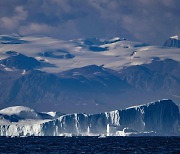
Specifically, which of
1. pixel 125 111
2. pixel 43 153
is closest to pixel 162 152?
pixel 43 153

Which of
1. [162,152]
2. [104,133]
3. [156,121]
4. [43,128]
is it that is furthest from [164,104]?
[162,152]

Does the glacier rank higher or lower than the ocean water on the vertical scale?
higher

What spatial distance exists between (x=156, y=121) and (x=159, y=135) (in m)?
3.80

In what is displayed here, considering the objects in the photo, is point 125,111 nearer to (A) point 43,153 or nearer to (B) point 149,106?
(B) point 149,106

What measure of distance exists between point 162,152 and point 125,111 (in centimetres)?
7422

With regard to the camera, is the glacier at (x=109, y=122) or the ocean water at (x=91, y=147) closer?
the ocean water at (x=91, y=147)

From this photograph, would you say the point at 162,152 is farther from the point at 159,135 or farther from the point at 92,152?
the point at 159,135

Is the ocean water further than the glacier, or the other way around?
the glacier

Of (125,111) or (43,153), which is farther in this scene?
(125,111)

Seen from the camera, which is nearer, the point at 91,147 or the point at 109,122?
the point at 91,147

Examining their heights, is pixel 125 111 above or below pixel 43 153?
above

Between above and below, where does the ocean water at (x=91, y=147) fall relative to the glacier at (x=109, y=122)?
below

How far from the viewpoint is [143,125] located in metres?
194

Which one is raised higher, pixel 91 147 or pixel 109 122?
pixel 109 122
